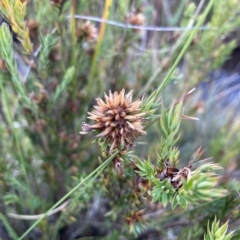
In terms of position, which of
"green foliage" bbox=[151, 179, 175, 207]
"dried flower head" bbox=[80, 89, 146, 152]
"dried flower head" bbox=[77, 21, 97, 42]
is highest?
"dried flower head" bbox=[77, 21, 97, 42]

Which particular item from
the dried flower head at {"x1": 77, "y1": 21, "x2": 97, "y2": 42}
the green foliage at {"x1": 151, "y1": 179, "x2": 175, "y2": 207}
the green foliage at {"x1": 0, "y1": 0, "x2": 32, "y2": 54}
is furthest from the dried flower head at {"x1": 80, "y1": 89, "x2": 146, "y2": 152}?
the dried flower head at {"x1": 77, "y1": 21, "x2": 97, "y2": 42}

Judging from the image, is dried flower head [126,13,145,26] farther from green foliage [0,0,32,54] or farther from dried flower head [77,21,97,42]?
green foliage [0,0,32,54]

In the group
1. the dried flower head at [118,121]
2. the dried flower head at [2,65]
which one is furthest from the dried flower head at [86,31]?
the dried flower head at [118,121]

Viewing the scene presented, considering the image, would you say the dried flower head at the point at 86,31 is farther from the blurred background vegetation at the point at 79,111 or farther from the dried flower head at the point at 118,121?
the dried flower head at the point at 118,121

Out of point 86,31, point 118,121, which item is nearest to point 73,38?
point 86,31

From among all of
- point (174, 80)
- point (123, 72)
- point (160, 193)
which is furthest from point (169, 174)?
point (123, 72)

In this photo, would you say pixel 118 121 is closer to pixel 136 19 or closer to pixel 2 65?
pixel 2 65

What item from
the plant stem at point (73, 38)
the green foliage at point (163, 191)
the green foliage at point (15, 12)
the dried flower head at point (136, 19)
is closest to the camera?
the green foliage at point (163, 191)
